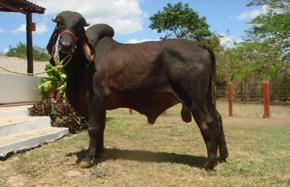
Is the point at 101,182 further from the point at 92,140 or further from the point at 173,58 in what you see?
the point at 173,58

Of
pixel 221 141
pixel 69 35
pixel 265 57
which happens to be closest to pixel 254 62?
pixel 265 57

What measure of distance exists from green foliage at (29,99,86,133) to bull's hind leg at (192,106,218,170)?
4.61 m

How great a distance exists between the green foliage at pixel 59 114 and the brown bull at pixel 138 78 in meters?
3.37

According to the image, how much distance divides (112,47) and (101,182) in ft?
6.96

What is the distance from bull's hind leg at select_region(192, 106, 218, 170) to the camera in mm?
6043

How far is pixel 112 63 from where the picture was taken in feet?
21.0

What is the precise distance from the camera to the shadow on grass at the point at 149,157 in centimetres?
674

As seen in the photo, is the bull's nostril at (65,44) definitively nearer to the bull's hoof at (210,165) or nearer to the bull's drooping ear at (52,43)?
the bull's drooping ear at (52,43)

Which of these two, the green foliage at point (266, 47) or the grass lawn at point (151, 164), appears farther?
the green foliage at point (266, 47)

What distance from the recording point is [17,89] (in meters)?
11.4

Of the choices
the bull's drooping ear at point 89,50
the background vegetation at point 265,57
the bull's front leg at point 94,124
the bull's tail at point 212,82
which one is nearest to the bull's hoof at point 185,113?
the bull's tail at point 212,82

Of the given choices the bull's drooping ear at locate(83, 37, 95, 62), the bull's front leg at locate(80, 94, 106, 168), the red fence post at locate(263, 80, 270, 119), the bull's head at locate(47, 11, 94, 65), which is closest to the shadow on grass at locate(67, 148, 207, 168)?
the bull's front leg at locate(80, 94, 106, 168)

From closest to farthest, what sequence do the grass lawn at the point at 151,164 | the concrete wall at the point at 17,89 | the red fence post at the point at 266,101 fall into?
the grass lawn at the point at 151,164 → the concrete wall at the point at 17,89 → the red fence post at the point at 266,101

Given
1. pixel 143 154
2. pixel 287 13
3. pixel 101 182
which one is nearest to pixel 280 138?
pixel 143 154
